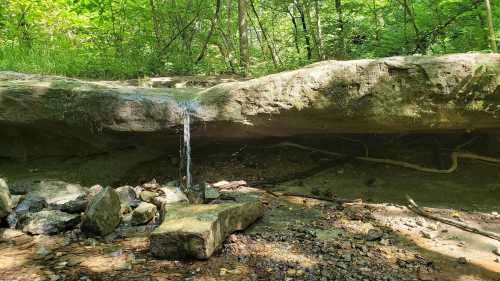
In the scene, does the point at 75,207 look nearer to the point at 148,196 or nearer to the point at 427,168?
the point at 148,196

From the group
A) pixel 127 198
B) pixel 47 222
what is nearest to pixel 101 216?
pixel 47 222

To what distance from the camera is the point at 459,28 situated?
7328mm

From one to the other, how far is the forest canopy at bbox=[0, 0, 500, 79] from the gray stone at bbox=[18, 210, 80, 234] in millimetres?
4306

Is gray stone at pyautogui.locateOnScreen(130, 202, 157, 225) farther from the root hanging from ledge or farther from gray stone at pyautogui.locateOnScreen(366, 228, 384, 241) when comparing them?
the root hanging from ledge

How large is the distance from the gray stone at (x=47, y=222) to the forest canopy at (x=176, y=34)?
4.31 metres

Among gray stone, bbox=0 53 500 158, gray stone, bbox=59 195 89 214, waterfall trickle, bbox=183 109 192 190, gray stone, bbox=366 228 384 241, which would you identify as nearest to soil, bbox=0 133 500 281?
gray stone, bbox=366 228 384 241

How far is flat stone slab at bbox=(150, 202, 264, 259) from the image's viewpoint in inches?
126

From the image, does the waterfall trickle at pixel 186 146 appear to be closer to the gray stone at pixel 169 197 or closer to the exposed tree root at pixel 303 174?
the gray stone at pixel 169 197

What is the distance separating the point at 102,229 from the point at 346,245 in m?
2.32

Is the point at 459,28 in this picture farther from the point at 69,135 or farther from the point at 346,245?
the point at 69,135

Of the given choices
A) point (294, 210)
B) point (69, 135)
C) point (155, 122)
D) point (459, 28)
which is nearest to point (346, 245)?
point (294, 210)


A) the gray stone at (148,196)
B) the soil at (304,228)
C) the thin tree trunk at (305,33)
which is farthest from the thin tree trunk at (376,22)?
the gray stone at (148,196)

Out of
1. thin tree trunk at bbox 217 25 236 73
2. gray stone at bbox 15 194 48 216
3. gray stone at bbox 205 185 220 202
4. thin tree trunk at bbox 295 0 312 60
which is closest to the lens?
gray stone at bbox 15 194 48 216

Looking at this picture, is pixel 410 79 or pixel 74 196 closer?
pixel 410 79
